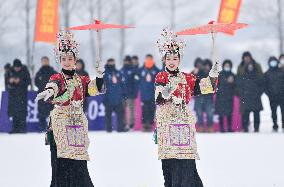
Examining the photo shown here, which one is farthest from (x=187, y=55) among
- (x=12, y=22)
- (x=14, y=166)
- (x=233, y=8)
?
(x=14, y=166)

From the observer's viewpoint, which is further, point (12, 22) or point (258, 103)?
point (12, 22)

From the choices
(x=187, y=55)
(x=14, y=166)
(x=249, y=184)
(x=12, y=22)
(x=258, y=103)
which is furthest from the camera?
(x=187, y=55)

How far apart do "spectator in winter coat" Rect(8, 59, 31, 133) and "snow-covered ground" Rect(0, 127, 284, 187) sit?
51.8 inches

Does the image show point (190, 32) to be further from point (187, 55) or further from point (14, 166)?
point (187, 55)

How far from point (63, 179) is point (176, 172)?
40.8 inches

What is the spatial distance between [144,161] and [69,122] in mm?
3521

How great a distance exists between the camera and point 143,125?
1538 cm

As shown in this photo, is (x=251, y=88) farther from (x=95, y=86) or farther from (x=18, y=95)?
(x=95, y=86)

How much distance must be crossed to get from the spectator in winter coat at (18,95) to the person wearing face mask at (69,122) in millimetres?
A: 7994

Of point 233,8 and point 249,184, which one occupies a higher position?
point 233,8

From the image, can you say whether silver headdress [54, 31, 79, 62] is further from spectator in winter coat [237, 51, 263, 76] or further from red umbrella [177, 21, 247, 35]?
spectator in winter coat [237, 51, 263, 76]

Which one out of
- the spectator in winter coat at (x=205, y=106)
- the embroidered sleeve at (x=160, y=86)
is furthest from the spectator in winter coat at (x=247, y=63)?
the embroidered sleeve at (x=160, y=86)

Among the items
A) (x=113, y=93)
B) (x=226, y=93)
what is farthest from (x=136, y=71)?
(x=226, y=93)

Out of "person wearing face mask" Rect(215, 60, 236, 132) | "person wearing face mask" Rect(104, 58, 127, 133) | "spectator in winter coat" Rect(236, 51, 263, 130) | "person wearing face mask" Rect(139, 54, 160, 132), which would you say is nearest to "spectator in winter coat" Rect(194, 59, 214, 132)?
"person wearing face mask" Rect(215, 60, 236, 132)
